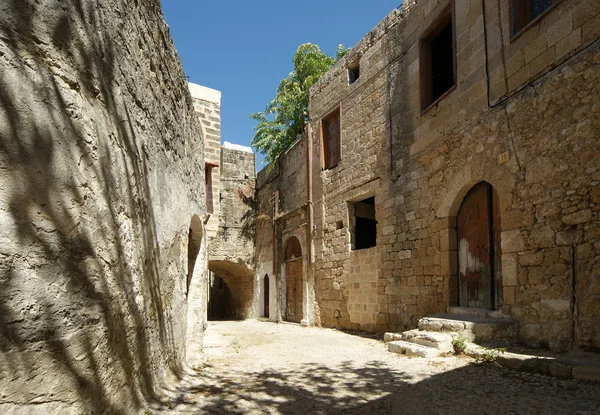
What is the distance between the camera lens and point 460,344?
536 cm

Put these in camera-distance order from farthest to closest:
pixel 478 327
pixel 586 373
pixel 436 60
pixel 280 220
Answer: pixel 280 220 < pixel 436 60 < pixel 478 327 < pixel 586 373

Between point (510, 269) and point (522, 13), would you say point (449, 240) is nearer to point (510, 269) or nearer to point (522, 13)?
point (510, 269)

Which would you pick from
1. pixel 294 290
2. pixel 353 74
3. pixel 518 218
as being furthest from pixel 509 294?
pixel 294 290

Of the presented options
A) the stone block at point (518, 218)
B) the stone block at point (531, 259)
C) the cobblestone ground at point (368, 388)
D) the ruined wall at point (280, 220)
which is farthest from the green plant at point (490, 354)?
the ruined wall at point (280, 220)

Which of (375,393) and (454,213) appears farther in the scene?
(454,213)

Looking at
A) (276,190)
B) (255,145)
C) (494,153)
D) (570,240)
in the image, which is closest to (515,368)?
(570,240)

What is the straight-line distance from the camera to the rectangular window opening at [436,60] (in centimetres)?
778

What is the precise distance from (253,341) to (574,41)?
6.48 m

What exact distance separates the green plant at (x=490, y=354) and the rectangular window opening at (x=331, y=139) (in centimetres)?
646

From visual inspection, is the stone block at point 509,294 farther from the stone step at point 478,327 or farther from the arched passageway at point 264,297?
the arched passageway at point 264,297

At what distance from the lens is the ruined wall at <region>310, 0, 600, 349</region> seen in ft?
15.8

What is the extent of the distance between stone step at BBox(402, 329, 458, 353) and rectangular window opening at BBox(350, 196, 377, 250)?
3950 millimetres

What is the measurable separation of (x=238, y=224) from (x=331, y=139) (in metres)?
5.63

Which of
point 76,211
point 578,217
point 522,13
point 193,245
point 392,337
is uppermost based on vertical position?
point 522,13
